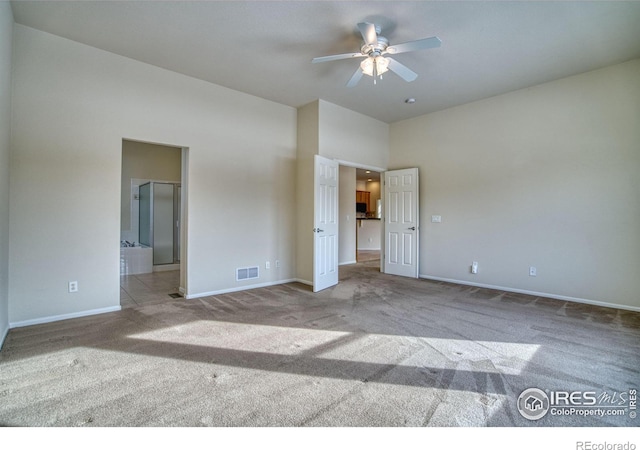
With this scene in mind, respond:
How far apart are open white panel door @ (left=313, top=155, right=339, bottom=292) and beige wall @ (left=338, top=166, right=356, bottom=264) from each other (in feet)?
7.58

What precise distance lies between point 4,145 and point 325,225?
A: 146 inches

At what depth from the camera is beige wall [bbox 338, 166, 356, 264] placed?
743cm

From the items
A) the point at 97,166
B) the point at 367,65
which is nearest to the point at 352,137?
the point at 367,65

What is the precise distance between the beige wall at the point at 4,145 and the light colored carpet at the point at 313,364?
344 mm

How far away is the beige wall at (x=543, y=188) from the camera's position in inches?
147

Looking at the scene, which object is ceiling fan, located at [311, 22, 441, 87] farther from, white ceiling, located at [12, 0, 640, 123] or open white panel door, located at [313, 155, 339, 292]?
open white panel door, located at [313, 155, 339, 292]

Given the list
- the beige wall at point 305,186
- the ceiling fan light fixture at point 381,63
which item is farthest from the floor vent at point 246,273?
the ceiling fan light fixture at point 381,63

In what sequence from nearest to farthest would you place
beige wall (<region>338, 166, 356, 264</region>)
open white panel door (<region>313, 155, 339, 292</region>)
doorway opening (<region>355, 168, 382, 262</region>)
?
open white panel door (<region>313, 155, 339, 292</region>) < beige wall (<region>338, 166, 356, 264</region>) < doorway opening (<region>355, 168, 382, 262</region>)

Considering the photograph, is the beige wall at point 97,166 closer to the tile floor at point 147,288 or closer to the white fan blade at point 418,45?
the tile floor at point 147,288

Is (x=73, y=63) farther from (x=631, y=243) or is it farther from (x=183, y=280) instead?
(x=631, y=243)

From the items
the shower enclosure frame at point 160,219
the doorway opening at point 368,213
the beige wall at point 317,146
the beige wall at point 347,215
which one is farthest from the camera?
the doorway opening at point 368,213

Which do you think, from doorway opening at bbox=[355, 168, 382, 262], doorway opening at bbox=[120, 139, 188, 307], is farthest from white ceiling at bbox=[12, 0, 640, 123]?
doorway opening at bbox=[355, 168, 382, 262]

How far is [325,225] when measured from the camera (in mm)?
4867

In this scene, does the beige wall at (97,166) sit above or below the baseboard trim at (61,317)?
above
